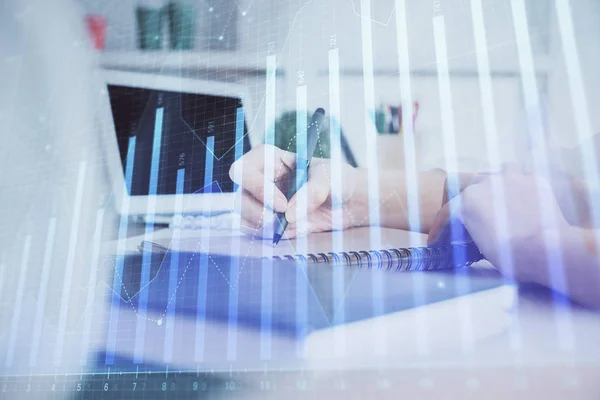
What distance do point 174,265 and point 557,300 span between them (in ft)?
1.46

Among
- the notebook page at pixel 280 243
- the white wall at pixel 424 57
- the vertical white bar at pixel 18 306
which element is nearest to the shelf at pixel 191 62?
the white wall at pixel 424 57

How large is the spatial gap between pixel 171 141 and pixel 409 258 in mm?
386

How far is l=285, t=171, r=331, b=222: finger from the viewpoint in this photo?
59 centimetres

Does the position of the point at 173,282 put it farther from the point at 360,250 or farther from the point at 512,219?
the point at 512,219

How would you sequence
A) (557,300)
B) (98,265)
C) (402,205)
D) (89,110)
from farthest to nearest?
(89,110)
(98,265)
(402,205)
(557,300)

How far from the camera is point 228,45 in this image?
2.33 ft

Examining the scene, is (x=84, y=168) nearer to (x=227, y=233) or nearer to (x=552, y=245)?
(x=227, y=233)

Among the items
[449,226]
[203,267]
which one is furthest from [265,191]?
[449,226]

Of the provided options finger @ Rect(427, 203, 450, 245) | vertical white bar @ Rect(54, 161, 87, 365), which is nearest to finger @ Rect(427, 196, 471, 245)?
finger @ Rect(427, 203, 450, 245)

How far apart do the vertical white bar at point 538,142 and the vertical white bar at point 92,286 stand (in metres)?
0.57

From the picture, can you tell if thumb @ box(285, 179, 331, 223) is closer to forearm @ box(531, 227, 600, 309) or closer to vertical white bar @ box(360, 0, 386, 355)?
vertical white bar @ box(360, 0, 386, 355)

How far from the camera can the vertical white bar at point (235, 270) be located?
0.56 meters

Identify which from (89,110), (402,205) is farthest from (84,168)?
(402,205)

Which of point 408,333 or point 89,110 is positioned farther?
point 89,110
